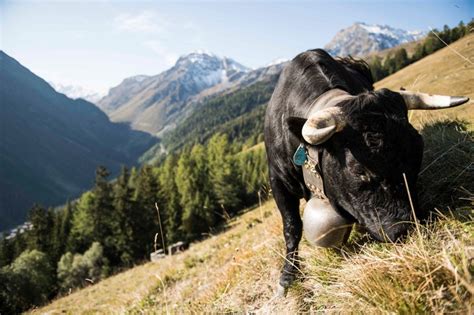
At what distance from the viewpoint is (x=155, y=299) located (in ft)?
21.0

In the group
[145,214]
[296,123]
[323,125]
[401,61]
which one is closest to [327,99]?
[296,123]

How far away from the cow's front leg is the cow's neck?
119cm

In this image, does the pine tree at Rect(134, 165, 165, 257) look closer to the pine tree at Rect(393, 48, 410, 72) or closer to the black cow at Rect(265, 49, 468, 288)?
the black cow at Rect(265, 49, 468, 288)

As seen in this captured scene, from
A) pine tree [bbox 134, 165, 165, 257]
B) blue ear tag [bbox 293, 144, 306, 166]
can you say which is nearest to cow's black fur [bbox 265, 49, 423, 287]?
blue ear tag [bbox 293, 144, 306, 166]

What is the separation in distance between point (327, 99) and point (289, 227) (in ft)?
5.30

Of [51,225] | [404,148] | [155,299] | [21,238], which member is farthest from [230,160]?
[404,148]

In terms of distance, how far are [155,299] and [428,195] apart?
498 centimetres

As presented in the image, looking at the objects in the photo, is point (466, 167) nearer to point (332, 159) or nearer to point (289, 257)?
point (332, 159)

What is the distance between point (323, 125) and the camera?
9.86 feet

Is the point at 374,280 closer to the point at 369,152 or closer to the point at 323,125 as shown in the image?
the point at 369,152

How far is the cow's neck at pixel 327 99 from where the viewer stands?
3471 mm

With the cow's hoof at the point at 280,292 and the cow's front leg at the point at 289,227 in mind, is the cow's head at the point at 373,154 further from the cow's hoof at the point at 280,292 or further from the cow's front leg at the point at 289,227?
the cow's hoof at the point at 280,292

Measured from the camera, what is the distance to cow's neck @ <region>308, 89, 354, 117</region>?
11.4 ft

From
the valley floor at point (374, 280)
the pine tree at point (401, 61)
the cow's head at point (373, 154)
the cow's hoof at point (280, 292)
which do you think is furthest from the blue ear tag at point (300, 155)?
the pine tree at point (401, 61)
